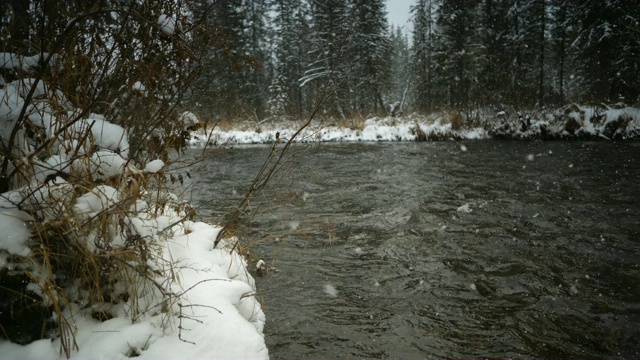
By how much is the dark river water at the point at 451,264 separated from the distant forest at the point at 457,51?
2.40 m

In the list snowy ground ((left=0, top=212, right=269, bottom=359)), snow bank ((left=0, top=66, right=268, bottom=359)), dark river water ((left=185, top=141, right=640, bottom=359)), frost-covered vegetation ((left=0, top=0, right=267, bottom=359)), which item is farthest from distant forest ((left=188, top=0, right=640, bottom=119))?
dark river water ((left=185, top=141, right=640, bottom=359))

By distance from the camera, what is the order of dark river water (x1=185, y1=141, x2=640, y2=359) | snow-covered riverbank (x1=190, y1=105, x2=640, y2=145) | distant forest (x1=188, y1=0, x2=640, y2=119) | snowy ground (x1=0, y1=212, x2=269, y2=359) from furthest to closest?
distant forest (x1=188, y1=0, x2=640, y2=119), snow-covered riverbank (x1=190, y1=105, x2=640, y2=145), dark river water (x1=185, y1=141, x2=640, y2=359), snowy ground (x1=0, y1=212, x2=269, y2=359)

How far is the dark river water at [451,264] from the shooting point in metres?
3.07

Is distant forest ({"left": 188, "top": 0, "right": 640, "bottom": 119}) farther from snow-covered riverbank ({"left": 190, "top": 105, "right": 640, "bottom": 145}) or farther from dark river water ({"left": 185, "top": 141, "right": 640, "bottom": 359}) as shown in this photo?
dark river water ({"left": 185, "top": 141, "right": 640, "bottom": 359})

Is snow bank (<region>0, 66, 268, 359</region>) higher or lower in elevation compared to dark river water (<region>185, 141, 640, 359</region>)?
higher

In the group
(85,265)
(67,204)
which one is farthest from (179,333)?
(67,204)

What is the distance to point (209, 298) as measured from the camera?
8.22 ft

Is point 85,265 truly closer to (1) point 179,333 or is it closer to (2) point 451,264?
(1) point 179,333

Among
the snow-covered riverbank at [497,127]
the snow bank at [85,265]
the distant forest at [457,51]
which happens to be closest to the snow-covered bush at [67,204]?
the snow bank at [85,265]

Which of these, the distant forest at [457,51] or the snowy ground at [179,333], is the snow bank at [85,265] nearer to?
the snowy ground at [179,333]

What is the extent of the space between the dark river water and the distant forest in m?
Result: 2.40

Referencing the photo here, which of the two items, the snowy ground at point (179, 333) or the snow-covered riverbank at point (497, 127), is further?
the snow-covered riverbank at point (497, 127)

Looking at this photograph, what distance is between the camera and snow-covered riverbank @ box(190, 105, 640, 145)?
13639mm

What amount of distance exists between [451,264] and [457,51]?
26366 mm
